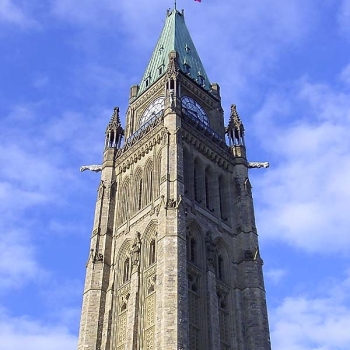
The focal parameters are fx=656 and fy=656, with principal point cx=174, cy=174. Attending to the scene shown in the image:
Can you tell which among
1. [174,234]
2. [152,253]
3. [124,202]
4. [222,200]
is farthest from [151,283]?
[222,200]

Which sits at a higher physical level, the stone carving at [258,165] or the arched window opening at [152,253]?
the stone carving at [258,165]

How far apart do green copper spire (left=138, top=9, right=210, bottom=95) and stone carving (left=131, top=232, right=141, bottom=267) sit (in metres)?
18.4

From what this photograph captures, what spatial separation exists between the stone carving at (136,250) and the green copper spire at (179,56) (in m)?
18.4

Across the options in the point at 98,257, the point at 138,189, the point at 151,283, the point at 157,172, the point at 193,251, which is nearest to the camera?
the point at 151,283

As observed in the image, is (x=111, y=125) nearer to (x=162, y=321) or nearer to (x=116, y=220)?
(x=116, y=220)

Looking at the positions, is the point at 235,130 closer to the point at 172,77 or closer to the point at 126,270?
the point at 172,77

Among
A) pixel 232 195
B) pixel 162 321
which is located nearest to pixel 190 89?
pixel 232 195

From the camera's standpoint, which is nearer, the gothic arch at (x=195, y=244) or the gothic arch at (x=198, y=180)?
the gothic arch at (x=195, y=244)

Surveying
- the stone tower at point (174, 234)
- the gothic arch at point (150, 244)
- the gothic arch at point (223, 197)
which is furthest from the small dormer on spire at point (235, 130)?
the gothic arch at point (150, 244)

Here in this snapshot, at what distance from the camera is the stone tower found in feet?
132

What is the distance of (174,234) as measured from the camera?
1649 inches

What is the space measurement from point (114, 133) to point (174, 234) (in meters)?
17.2

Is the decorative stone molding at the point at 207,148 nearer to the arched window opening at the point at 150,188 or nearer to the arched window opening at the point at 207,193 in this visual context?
the arched window opening at the point at 207,193

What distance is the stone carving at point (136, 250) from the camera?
44.0m
